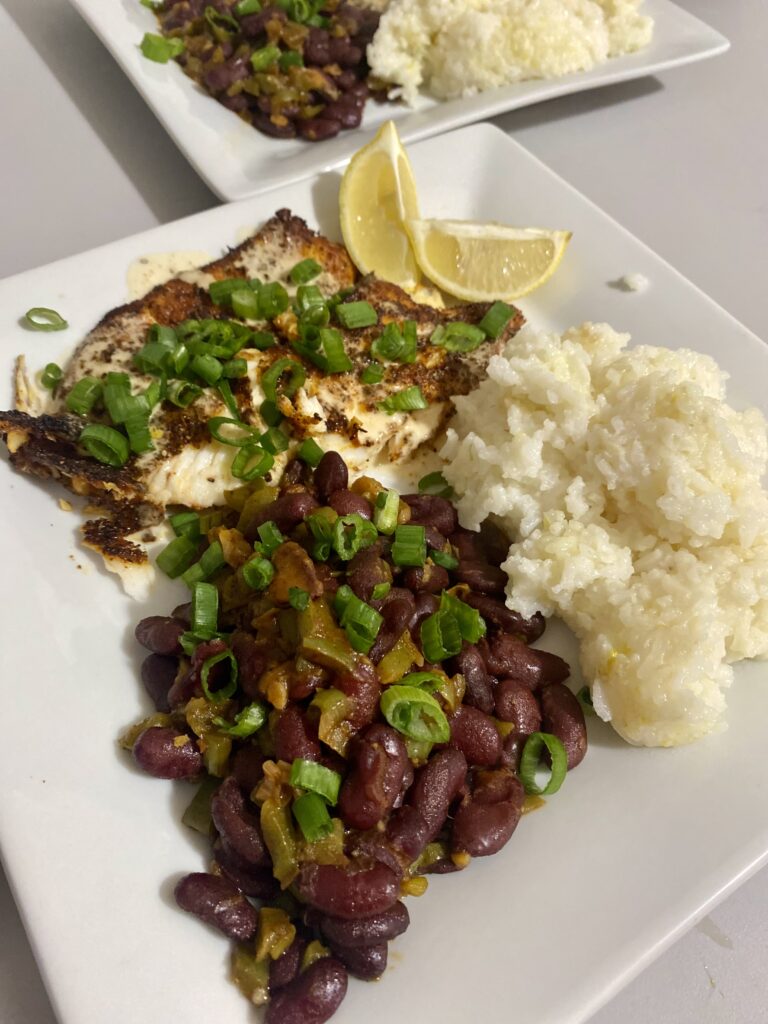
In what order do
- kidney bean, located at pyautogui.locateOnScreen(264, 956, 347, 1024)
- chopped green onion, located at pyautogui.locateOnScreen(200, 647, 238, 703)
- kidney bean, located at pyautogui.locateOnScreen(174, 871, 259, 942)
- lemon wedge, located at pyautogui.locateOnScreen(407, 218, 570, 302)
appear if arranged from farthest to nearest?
1. lemon wedge, located at pyautogui.locateOnScreen(407, 218, 570, 302)
2. chopped green onion, located at pyautogui.locateOnScreen(200, 647, 238, 703)
3. kidney bean, located at pyautogui.locateOnScreen(174, 871, 259, 942)
4. kidney bean, located at pyautogui.locateOnScreen(264, 956, 347, 1024)

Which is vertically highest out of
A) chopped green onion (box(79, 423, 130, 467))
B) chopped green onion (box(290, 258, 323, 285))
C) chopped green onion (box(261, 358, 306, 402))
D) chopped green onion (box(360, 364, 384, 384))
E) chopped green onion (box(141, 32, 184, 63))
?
chopped green onion (box(141, 32, 184, 63))

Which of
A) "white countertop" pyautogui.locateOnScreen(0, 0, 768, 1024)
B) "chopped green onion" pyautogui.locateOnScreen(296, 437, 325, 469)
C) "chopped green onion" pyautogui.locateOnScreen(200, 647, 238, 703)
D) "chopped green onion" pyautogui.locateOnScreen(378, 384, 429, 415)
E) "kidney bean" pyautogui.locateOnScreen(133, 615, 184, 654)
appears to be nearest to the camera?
"chopped green onion" pyautogui.locateOnScreen(200, 647, 238, 703)

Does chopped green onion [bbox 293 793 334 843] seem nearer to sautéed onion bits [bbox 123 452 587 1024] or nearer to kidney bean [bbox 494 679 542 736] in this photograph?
sautéed onion bits [bbox 123 452 587 1024]

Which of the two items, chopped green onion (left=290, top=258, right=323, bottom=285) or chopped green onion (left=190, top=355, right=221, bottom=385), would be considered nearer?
chopped green onion (left=190, top=355, right=221, bottom=385)

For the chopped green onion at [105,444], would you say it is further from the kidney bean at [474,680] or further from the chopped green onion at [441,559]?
the kidney bean at [474,680]

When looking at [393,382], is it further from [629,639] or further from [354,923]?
[354,923]

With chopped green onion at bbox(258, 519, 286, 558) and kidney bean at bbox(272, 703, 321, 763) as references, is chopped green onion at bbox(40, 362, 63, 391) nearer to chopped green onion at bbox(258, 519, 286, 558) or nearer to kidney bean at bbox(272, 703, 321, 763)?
chopped green onion at bbox(258, 519, 286, 558)

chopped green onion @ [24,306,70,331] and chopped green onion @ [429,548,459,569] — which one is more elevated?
chopped green onion @ [24,306,70,331]

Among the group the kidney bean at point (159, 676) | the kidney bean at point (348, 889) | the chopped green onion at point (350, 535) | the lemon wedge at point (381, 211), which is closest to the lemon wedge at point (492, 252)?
the lemon wedge at point (381, 211)

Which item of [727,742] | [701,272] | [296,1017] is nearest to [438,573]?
[727,742]

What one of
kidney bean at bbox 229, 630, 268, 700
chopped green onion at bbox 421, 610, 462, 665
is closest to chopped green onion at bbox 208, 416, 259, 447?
kidney bean at bbox 229, 630, 268, 700
